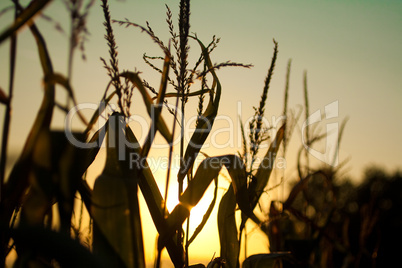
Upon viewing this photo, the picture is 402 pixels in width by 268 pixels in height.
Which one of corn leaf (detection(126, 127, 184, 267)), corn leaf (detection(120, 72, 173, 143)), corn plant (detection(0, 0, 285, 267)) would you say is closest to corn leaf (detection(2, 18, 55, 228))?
corn plant (detection(0, 0, 285, 267))

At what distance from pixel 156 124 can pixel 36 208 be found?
0.33 m

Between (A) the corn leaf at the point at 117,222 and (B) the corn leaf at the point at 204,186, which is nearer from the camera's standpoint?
(A) the corn leaf at the point at 117,222

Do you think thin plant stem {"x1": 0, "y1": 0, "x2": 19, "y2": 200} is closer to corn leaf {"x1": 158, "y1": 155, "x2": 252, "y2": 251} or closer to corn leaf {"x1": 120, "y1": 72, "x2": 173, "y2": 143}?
corn leaf {"x1": 120, "y1": 72, "x2": 173, "y2": 143}

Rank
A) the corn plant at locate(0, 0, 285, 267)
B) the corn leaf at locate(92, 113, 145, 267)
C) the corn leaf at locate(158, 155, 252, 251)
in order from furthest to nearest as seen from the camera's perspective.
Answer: the corn leaf at locate(158, 155, 252, 251), the corn leaf at locate(92, 113, 145, 267), the corn plant at locate(0, 0, 285, 267)

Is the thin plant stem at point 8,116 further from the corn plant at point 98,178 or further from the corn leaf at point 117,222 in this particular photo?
the corn leaf at point 117,222

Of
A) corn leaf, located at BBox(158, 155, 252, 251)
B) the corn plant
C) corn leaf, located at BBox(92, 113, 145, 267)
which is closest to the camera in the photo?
the corn plant

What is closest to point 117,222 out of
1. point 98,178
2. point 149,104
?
point 98,178

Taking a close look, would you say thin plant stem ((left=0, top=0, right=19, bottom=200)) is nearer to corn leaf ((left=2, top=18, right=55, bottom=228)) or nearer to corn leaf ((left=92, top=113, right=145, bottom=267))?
corn leaf ((left=2, top=18, right=55, bottom=228))

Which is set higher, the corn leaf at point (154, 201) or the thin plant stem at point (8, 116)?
the thin plant stem at point (8, 116)

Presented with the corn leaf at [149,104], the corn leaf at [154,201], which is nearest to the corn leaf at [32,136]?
the corn leaf at [149,104]

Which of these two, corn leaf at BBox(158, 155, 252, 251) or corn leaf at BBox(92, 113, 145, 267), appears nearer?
corn leaf at BBox(92, 113, 145, 267)

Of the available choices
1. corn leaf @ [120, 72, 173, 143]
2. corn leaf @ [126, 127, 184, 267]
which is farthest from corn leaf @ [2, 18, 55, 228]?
corn leaf @ [126, 127, 184, 267]

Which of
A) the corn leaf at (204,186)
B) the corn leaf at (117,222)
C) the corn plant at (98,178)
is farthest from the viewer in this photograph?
the corn leaf at (204,186)

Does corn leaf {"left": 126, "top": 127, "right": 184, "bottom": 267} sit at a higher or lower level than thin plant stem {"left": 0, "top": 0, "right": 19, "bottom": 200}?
lower
